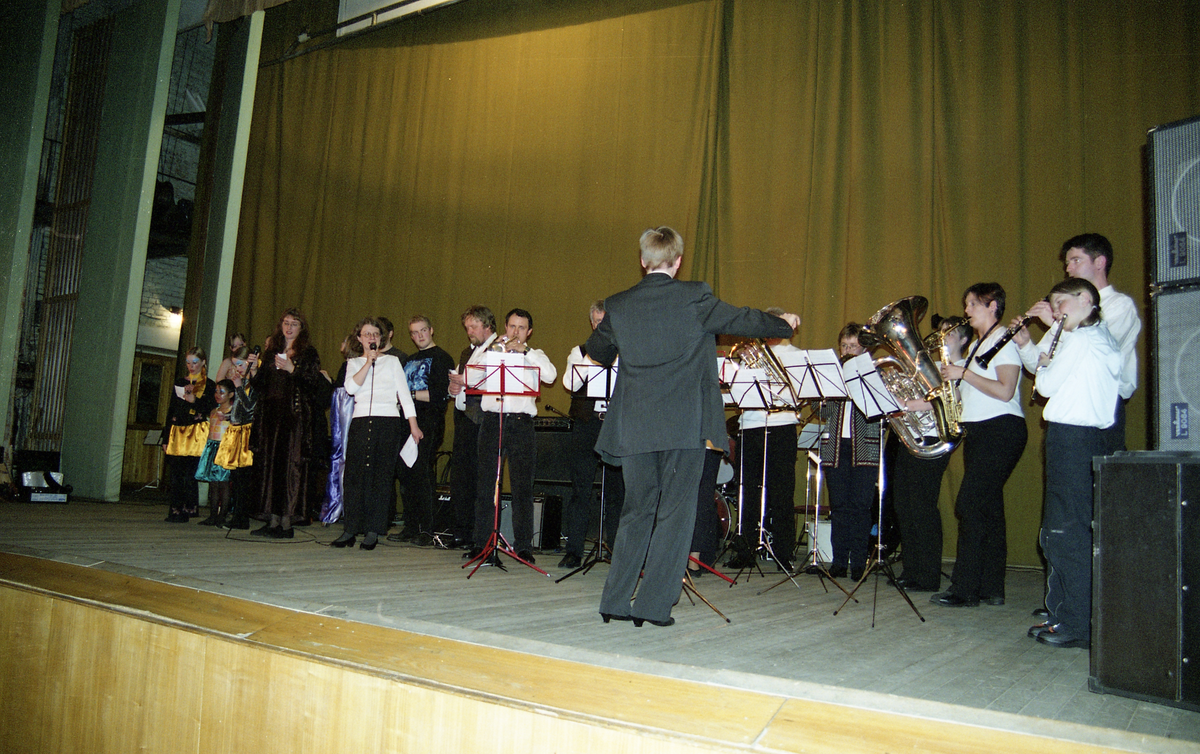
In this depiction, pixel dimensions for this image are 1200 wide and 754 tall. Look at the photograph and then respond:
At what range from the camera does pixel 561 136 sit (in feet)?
27.7

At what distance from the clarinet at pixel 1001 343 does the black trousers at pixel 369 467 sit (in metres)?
3.56

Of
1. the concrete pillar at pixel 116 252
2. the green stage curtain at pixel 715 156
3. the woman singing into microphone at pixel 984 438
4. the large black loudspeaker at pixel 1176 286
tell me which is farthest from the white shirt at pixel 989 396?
the concrete pillar at pixel 116 252

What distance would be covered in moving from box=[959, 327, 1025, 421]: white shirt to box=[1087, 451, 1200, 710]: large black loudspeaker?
54.9 inches

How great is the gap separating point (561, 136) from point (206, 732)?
7018 mm

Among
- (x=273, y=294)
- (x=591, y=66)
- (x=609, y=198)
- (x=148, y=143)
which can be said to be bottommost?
(x=273, y=294)

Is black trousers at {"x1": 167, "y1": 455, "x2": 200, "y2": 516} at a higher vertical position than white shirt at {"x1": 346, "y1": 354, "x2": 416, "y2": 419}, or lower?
lower

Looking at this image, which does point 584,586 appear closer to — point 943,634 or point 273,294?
point 943,634

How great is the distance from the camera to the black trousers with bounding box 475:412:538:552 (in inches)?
196

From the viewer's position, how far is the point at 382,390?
525 cm

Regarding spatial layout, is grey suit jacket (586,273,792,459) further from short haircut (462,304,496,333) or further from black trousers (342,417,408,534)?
black trousers (342,417,408,534)

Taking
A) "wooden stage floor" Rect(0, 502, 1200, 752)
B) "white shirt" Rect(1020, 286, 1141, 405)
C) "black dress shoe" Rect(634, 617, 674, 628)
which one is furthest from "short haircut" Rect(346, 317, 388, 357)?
"white shirt" Rect(1020, 286, 1141, 405)

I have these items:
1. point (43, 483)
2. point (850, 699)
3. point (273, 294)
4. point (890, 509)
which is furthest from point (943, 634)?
point (273, 294)

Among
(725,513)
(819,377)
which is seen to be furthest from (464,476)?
(819,377)

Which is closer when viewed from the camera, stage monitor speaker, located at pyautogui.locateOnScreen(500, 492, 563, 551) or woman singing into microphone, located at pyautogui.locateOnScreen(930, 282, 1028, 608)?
woman singing into microphone, located at pyautogui.locateOnScreen(930, 282, 1028, 608)
